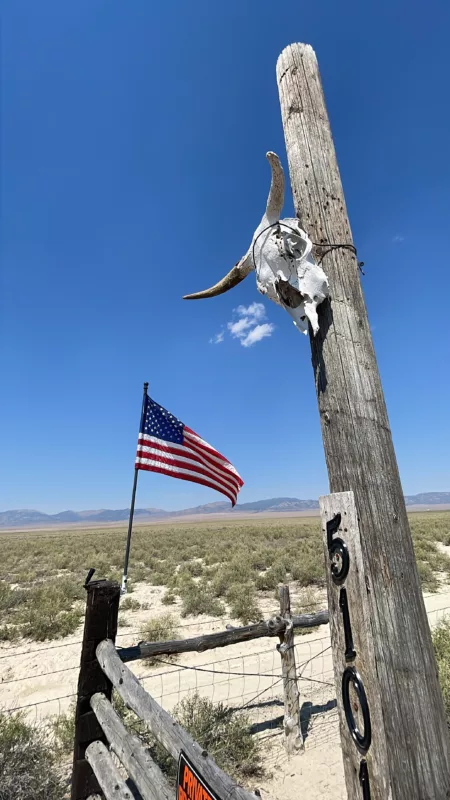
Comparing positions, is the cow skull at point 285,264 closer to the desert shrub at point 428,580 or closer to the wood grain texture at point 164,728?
the wood grain texture at point 164,728

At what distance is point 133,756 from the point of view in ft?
9.05

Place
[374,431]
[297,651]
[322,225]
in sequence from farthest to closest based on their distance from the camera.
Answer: [297,651], [322,225], [374,431]

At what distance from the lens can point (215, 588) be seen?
11734 mm

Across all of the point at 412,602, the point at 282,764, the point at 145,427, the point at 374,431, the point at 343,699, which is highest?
the point at 145,427

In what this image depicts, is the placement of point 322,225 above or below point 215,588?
above

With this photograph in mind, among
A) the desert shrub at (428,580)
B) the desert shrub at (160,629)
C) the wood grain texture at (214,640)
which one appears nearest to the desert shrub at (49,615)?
the desert shrub at (160,629)

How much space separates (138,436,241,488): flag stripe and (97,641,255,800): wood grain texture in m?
3.64

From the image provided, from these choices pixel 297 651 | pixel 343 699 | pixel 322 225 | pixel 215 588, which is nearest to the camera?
pixel 343 699

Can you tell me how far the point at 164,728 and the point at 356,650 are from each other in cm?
190

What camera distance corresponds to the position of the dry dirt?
4.49 meters

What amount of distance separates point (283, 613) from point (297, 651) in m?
3.58

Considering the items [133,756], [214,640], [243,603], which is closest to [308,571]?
[243,603]

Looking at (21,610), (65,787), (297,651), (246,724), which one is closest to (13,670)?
(21,610)

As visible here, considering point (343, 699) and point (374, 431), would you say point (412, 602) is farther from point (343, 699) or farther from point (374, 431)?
point (374, 431)
